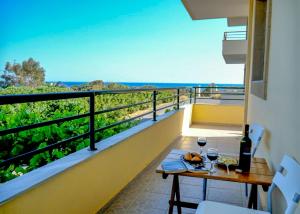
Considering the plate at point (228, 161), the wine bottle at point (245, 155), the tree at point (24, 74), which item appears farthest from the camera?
the tree at point (24, 74)

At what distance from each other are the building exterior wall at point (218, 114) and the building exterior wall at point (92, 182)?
12.5 feet

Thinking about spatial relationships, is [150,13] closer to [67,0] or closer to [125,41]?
[125,41]

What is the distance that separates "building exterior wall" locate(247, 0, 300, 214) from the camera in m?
1.38

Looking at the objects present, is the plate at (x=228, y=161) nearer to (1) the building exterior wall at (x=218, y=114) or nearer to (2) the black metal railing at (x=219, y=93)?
(2) the black metal railing at (x=219, y=93)

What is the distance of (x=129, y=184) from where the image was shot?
9.69 feet

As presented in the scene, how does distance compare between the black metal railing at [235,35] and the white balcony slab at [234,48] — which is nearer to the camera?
the white balcony slab at [234,48]

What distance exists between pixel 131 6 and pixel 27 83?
49.6ft

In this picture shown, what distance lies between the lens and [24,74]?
23.2 metres

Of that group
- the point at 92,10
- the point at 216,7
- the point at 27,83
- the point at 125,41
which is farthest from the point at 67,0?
the point at 216,7

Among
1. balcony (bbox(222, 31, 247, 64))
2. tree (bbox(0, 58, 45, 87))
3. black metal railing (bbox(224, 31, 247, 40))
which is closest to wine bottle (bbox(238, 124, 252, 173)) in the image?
balcony (bbox(222, 31, 247, 64))

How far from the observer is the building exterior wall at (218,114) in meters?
7.22

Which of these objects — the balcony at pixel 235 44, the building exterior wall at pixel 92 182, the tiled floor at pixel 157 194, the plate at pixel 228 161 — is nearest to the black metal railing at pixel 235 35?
the balcony at pixel 235 44

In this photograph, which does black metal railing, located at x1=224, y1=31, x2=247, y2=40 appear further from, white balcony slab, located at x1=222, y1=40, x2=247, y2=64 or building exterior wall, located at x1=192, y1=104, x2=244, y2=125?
building exterior wall, located at x1=192, y1=104, x2=244, y2=125

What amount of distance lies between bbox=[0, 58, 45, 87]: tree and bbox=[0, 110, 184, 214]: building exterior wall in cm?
2012
